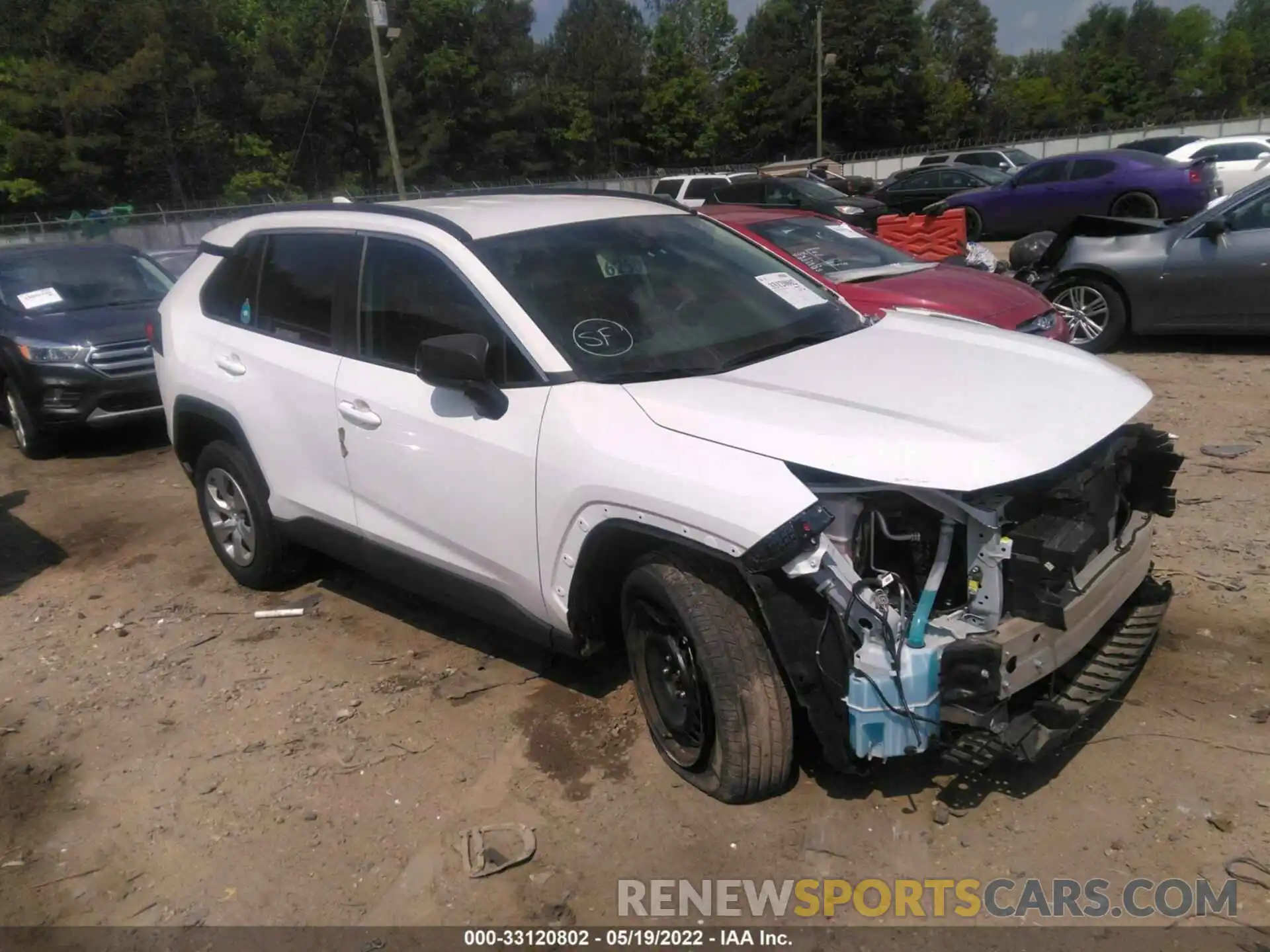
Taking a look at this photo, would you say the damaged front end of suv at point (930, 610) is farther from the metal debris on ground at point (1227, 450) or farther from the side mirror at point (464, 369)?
the metal debris on ground at point (1227, 450)

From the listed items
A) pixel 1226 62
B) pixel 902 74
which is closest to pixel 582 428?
pixel 902 74

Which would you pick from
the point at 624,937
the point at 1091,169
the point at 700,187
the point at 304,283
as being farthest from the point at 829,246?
the point at 700,187

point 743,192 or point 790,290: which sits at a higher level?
point 790,290

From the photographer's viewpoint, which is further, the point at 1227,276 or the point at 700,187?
the point at 700,187

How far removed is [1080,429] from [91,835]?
3583mm

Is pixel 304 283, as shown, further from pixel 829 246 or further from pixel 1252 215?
pixel 1252 215

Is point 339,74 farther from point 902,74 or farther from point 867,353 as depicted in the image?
point 867,353

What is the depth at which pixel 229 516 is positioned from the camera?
5.26m

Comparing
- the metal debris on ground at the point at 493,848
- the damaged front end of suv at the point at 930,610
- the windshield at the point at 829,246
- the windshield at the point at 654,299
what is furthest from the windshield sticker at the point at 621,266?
the windshield at the point at 829,246

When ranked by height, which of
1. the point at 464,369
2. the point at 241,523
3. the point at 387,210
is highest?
the point at 387,210

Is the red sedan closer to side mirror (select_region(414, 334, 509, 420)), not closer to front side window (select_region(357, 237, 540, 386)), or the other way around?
front side window (select_region(357, 237, 540, 386))

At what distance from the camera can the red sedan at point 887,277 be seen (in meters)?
6.57

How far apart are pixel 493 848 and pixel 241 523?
271cm

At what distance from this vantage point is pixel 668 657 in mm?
3307
